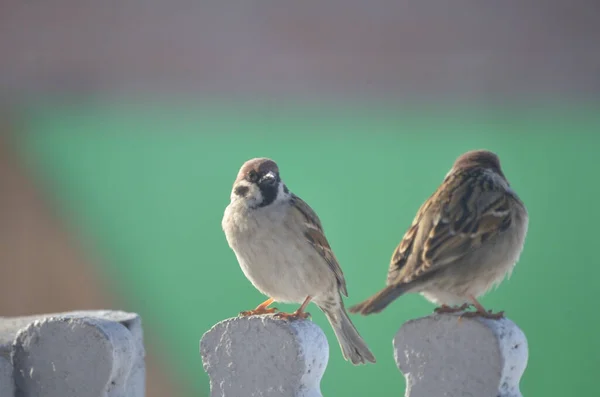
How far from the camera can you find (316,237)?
2.64 metres

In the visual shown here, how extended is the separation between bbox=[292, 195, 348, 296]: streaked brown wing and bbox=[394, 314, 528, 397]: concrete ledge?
0.84 m

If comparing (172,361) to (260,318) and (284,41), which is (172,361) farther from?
(260,318)

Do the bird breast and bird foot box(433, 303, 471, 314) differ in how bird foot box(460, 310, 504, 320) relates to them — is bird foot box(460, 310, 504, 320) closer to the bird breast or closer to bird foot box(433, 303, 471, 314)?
bird foot box(433, 303, 471, 314)

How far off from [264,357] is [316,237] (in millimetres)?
787

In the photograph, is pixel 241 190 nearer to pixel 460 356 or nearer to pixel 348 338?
pixel 348 338

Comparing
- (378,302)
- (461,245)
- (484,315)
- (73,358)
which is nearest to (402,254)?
(461,245)

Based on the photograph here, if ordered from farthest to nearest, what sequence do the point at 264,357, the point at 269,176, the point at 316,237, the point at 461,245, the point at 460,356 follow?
1. the point at 316,237
2. the point at 269,176
3. the point at 461,245
4. the point at 264,357
5. the point at 460,356

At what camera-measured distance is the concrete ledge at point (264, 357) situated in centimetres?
187

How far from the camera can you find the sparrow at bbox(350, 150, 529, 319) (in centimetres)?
207

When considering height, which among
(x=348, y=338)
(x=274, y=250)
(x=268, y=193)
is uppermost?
(x=268, y=193)

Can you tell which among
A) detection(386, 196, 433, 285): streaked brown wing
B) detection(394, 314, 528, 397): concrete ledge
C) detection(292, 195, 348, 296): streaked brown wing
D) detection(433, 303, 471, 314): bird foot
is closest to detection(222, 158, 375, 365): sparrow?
detection(292, 195, 348, 296): streaked brown wing

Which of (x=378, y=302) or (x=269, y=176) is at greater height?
(x=269, y=176)

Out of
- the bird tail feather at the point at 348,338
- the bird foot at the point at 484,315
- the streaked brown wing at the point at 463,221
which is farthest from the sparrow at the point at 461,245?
the bird tail feather at the point at 348,338

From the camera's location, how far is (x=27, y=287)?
5.56 metres
